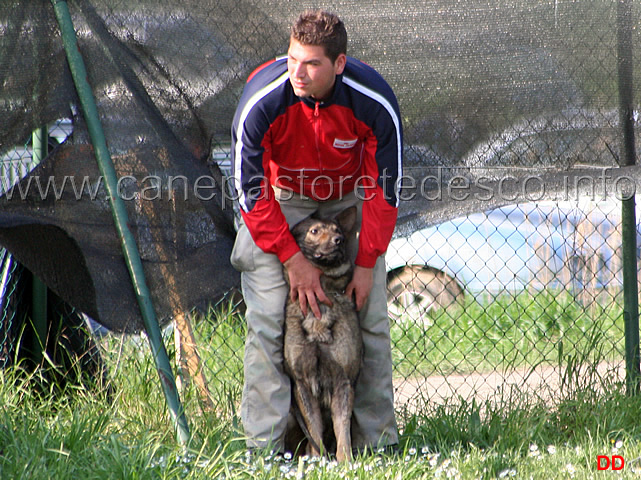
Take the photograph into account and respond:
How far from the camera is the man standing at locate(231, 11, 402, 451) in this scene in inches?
110

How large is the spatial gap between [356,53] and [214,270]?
1.43 meters

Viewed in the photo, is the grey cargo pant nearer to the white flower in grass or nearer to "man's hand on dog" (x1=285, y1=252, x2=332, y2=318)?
"man's hand on dog" (x1=285, y1=252, x2=332, y2=318)

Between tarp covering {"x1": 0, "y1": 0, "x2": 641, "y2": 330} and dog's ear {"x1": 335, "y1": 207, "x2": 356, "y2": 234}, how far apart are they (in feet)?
1.94

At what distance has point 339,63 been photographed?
274 cm

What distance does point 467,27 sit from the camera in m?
3.50

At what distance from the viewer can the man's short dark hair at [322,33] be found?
2637 mm

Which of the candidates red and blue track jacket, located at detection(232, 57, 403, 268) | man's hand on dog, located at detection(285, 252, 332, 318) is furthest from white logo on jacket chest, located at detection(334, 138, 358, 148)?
man's hand on dog, located at detection(285, 252, 332, 318)

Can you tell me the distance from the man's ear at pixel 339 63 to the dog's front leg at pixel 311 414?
4.77ft

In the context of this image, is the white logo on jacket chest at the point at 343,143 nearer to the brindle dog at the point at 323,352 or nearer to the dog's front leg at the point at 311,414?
the brindle dog at the point at 323,352

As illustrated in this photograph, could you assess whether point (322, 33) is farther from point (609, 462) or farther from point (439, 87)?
point (609, 462)

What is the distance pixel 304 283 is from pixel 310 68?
976 mm

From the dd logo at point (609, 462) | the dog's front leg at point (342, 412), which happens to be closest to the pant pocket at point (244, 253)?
the dog's front leg at point (342, 412)

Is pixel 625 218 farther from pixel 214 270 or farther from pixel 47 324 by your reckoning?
pixel 47 324

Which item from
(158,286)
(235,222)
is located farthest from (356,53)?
(158,286)
